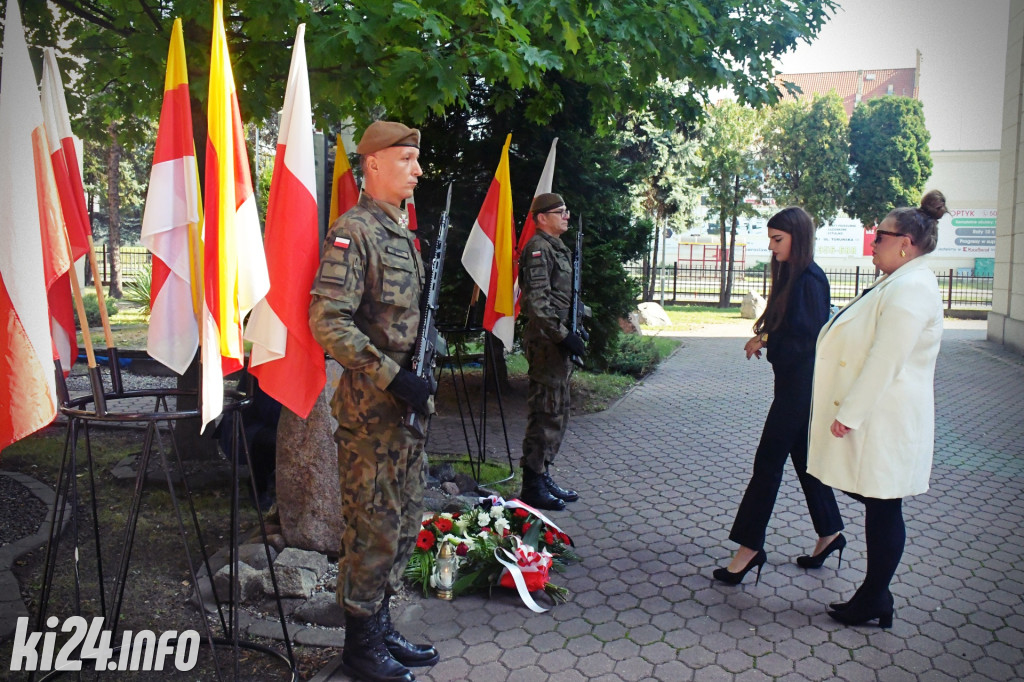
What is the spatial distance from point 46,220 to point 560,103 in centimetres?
655

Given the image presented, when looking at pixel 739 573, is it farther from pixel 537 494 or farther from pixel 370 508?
pixel 370 508

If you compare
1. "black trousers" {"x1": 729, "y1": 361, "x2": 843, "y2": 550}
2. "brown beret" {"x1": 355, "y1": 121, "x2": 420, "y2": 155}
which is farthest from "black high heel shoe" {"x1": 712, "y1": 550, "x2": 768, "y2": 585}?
"brown beret" {"x1": 355, "y1": 121, "x2": 420, "y2": 155}

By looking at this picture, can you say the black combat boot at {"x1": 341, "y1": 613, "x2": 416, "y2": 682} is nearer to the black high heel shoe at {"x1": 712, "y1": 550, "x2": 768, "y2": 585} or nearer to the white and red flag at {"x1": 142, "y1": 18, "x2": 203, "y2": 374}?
the white and red flag at {"x1": 142, "y1": 18, "x2": 203, "y2": 374}

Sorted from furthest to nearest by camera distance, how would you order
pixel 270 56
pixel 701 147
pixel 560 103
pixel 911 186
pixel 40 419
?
pixel 911 186
pixel 701 147
pixel 560 103
pixel 270 56
pixel 40 419

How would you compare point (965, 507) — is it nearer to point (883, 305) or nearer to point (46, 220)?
point (883, 305)

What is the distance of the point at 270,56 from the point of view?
20.3ft

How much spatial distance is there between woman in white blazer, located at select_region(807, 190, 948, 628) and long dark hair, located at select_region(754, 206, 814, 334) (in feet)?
1.40

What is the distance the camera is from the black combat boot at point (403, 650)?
376 centimetres

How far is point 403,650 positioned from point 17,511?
143 inches

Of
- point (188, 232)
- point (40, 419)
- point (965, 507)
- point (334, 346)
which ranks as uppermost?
point (188, 232)

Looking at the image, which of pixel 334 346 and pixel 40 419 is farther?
pixel 334 346

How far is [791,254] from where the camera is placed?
4617 mm

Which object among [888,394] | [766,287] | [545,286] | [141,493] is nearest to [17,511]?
[141,493]

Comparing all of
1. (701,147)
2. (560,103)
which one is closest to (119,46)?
(560,103)
